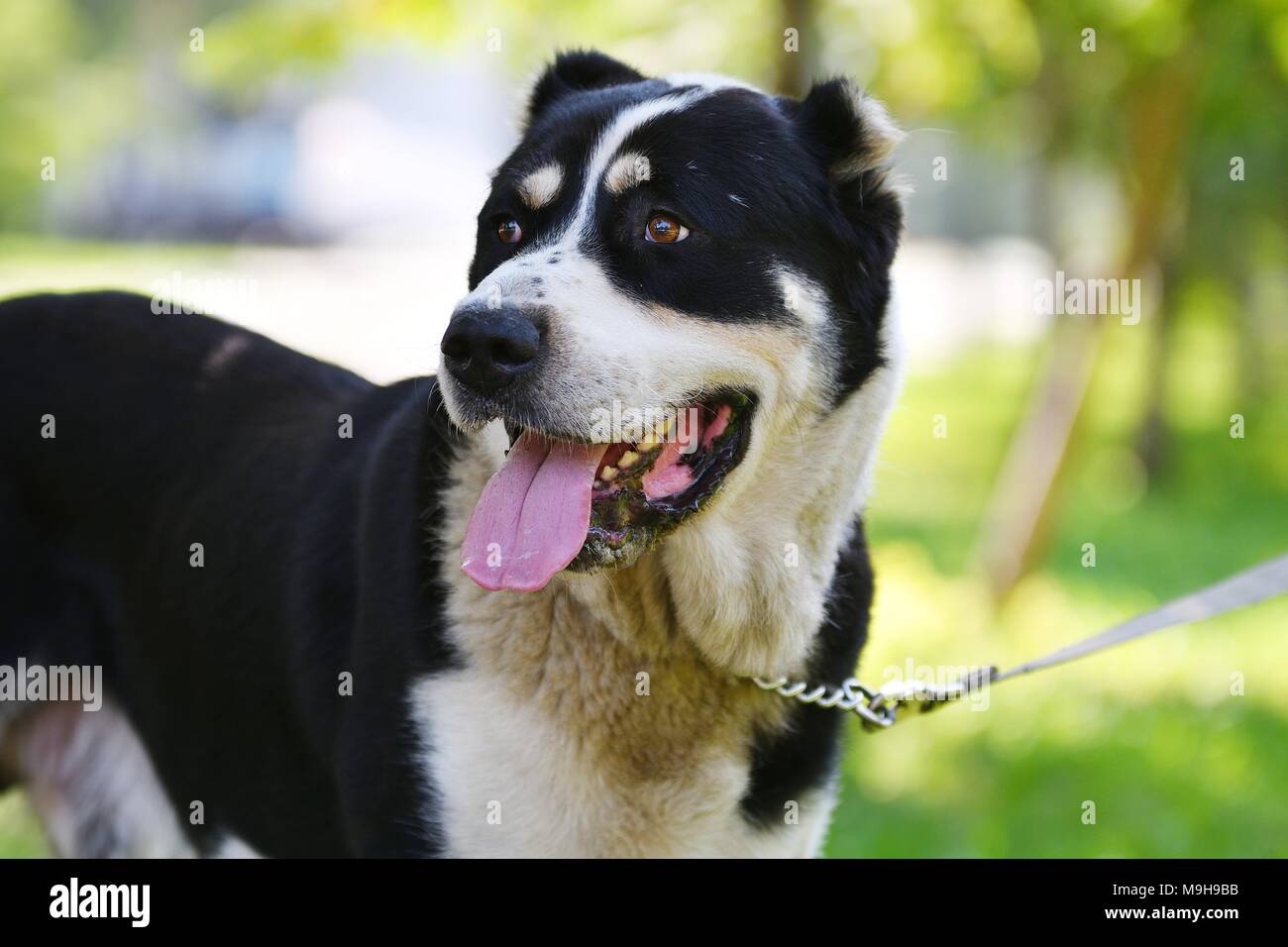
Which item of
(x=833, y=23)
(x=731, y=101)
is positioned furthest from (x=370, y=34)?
(x=731, y=101)

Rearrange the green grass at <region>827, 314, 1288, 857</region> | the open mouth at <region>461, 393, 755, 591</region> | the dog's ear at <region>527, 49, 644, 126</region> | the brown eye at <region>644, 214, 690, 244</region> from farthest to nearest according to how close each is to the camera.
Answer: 1. the green grass at <region>827, 314, 1288, 857</region>
2. the dog's ear at <region>527, 49, 644, 126</region>
3. the brown eye at <region>644, 214, 690, 244</region>
4. the open mouth at <region>461, 393, 755, 591</region>

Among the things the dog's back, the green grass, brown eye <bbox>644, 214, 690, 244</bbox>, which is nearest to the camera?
brown eye <bbox>644, 214, 690, 244</bbox>

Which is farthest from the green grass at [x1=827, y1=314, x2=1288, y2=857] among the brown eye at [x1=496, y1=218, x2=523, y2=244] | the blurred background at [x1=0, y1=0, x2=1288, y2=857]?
the brown eye at [x1=496, y1=218, x2=523, y2=244]

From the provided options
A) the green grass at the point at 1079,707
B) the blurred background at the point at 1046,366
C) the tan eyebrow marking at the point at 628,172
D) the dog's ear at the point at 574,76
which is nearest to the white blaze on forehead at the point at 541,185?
the tan eyebrow marking at the point at 628,172

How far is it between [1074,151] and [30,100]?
29.9m

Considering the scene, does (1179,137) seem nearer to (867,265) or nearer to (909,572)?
(909,572)

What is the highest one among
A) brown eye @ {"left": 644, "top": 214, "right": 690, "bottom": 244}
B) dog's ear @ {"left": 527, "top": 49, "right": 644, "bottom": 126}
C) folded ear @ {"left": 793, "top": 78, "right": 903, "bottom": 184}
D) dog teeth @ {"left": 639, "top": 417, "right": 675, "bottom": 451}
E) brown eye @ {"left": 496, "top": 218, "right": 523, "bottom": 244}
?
dog's ear @ {"left": 527, "top": 49, "right": 644, "bottom": 126}

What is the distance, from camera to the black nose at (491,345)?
2576 millimetres

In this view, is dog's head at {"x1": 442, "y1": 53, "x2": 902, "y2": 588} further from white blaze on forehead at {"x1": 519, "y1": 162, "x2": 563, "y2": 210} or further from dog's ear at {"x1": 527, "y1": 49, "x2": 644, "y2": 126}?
dog's ear at {"x1": 527, "y1": 49, "x2": 644, "y2": 126}

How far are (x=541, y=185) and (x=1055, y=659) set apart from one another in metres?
1.51

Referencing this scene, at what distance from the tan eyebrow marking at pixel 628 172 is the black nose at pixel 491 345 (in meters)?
0.41

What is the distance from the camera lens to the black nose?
258 cm

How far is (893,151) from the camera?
309 cm

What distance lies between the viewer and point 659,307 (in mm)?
2773
